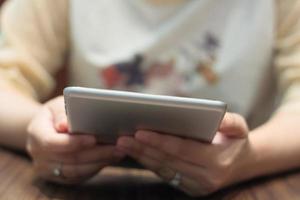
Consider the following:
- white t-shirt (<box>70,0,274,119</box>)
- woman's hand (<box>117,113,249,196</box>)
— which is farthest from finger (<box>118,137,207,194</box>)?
white t-shirt (<box>70,0,274,119</box>)

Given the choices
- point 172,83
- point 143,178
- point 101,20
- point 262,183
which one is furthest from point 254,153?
point 101,20

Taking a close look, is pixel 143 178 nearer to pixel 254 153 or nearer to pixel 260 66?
pixel 254 153

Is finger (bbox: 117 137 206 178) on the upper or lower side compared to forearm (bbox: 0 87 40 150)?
upper

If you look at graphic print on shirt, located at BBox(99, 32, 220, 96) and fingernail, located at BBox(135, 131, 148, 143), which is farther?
graphic print on shirt, located at BBox(99, 32, 220, 96)

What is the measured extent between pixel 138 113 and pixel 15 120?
295 millimetres

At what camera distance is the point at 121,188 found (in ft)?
2.15

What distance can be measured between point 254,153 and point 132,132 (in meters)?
0.18

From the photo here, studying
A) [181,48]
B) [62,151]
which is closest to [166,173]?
[62,151]

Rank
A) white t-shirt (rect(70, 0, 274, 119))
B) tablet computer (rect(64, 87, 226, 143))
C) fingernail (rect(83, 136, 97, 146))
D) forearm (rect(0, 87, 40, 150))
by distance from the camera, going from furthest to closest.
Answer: white t-shirt (rect(70, 0, 274, 119)) < forearm (rect(0, 87, 40, 150)) < fingernail (rect(83, 136, 97, 146)) < tablet computer (rect(64, 87, 226, 143))

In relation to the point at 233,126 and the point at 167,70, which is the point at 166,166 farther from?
the point at 167,70

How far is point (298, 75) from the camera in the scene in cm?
86

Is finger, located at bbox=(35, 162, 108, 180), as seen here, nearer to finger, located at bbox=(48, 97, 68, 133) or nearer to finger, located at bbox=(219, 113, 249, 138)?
finger, located at bbox=(48, 97, 68, 133)

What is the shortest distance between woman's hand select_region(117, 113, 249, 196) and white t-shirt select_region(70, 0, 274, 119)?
31 cm

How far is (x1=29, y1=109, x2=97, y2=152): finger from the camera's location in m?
0.60
